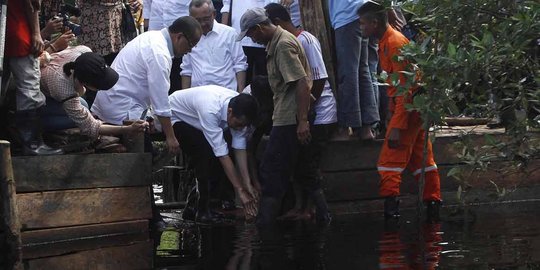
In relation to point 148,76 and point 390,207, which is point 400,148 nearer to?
point 390,207

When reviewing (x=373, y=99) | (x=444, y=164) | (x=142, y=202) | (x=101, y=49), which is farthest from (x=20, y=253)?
(x=444, y=164)

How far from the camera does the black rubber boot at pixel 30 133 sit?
970 cm

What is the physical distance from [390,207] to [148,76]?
9.13ft

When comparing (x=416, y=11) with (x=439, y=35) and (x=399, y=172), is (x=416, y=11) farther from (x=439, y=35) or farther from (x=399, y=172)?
(x=399, y=172)

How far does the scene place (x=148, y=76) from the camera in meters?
10.5

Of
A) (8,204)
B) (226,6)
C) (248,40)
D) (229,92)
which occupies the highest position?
(226,6)

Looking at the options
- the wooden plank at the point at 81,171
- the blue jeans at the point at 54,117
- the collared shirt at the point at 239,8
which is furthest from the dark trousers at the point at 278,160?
the blue jeans at the point at 54,117

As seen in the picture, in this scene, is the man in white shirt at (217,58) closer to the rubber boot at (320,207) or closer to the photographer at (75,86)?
the rubber boot at (320,207)

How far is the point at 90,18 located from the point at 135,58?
1344mm

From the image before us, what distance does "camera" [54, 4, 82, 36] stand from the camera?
11087mm

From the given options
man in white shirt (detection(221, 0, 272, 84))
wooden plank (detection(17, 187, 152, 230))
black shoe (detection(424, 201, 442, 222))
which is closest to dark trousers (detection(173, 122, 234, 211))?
wooden plank (detection(17, 187, 152, 230))

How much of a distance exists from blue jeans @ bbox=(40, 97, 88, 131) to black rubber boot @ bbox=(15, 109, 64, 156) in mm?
290

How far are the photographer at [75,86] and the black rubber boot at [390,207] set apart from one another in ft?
8.79

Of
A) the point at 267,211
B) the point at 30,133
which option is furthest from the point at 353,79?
the point at 30,133
